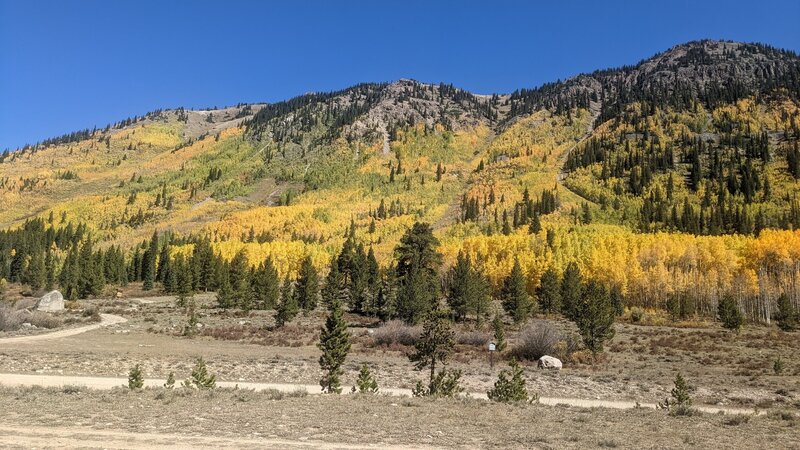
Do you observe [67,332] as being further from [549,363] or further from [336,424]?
[549,363]

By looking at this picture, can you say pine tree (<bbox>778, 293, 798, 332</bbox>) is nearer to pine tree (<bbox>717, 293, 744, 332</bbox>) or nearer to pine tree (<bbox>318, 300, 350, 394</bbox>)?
pine tree (<bbox>717, 293, 744, 332</bbox>)

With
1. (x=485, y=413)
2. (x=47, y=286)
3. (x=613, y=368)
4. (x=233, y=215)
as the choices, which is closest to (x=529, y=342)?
(x=613, y=368)

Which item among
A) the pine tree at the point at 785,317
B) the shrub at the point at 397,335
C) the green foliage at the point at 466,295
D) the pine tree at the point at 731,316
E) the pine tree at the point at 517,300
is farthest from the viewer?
the green foliage at the point at 466,295

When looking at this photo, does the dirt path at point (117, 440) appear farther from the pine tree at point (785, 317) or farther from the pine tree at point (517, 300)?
the pine tree at point (785, 317)

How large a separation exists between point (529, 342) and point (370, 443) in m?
31.4

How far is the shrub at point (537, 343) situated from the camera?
40.6 meters

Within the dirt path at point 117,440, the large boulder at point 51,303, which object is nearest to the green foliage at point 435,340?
the dirt path at point 117,440

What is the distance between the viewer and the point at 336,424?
14.5m

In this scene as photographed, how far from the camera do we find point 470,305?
69562 mm

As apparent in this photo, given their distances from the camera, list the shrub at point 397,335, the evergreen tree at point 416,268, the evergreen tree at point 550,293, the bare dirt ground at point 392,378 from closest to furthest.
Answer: the bare dirt ground at point 392,378 → the shrub at point 397,335 → the evergreen tree at point 416,268 → the evergreen tree at point 550,293

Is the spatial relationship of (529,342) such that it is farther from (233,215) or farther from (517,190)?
(233,215)

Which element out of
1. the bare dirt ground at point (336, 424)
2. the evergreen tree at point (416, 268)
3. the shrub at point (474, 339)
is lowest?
the shrub at point (474, 339)

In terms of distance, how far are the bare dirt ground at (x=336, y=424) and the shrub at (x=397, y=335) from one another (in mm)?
28071

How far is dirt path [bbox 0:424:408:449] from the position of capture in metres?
11.3
